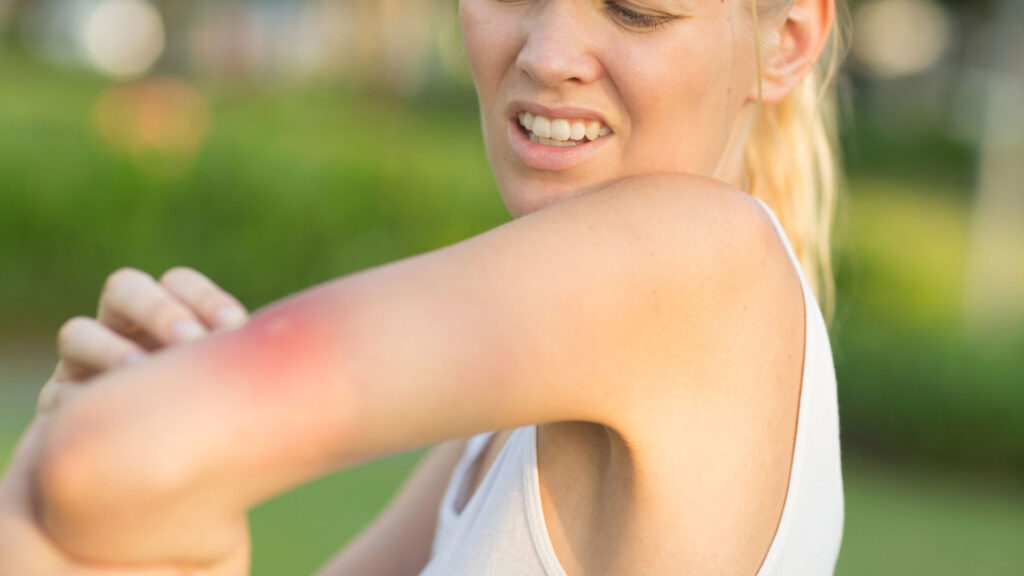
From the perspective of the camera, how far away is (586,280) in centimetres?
125

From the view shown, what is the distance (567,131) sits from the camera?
1.63 metres

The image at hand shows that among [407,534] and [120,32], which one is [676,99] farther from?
[120,32]

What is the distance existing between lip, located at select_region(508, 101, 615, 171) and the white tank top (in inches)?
9.9

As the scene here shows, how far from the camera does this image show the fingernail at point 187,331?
120cm

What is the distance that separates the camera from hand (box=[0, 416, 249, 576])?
1104 millimetres

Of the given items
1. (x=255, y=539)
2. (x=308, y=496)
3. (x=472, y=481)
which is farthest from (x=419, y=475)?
(x=308, y=496)

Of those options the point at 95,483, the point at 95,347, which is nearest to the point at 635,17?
the point at 95,347

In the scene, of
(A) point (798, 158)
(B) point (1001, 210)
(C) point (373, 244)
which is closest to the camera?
(A) point (798, 158)

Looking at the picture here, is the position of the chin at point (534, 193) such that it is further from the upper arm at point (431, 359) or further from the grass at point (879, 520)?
the grass at point (879, 520)

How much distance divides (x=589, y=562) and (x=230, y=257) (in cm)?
889

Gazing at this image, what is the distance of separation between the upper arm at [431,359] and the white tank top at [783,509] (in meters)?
0.22

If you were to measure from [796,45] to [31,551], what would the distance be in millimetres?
1252

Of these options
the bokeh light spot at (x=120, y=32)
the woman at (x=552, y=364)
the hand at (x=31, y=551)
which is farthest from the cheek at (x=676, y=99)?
the bokeh light spot at (x=120, y=32)

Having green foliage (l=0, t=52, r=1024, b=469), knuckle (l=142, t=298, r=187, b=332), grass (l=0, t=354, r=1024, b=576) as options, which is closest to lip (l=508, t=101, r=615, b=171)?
knuckle (l=142, t=298, r=187, b=332)
